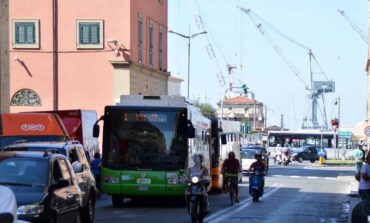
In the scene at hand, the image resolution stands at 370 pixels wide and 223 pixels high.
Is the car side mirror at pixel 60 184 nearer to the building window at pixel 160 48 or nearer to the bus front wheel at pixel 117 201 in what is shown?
the bus front wheel at pixel 117 201

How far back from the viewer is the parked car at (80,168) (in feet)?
53.5

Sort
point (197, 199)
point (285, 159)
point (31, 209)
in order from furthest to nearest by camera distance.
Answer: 1. point (285, 159)
2. point (197, 199)
3. point (31, 209)

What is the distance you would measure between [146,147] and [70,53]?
23434mm

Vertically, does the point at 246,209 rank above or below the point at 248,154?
below

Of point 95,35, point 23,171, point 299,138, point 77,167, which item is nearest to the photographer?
point 23,171

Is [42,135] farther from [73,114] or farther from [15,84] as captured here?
[15,84]

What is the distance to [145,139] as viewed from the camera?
2370 cm

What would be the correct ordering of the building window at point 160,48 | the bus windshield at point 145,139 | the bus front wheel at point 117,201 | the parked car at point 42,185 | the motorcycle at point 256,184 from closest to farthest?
1. the parked car at point 42,185
2. the bus windshield at point 145,139
3. the bus front wheel at point 117,201
4. the motorcycle at point 256,184
5. the building window at point 160,48

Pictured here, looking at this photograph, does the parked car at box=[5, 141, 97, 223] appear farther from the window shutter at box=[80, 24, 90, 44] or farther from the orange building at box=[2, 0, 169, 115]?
the window shutter at box=[80, 24, 90, 44]

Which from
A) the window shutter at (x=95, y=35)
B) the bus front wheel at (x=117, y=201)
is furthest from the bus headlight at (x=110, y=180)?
the window shutter at (x=95, y=35)

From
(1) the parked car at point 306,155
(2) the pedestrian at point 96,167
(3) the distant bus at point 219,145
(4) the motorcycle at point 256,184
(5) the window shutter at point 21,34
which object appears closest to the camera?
(4) the motorcycle at point 256,184

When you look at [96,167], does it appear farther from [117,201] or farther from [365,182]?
[365,182]

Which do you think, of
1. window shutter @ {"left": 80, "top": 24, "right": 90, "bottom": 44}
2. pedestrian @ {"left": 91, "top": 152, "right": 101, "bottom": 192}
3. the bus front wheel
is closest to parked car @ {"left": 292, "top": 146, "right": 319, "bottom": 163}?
window shutter @ {"left": 80, "top": 24, "right": 90, "bottom": 44}

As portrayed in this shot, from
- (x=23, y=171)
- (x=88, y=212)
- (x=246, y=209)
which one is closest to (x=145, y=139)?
(x=246, y=209)
